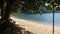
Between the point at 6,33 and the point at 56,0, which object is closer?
the point at 6,33

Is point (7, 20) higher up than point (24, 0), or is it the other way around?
point (24, 0)

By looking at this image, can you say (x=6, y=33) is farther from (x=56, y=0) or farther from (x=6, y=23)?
(x=56, y=0)

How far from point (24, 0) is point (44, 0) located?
2.01ft

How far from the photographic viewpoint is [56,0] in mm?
4199

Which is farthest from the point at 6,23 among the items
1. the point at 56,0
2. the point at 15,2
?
the point at 56,0

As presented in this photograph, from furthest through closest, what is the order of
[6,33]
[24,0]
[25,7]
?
[25,7]
[24,0]
[6,33]

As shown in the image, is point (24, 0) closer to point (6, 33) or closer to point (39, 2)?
point (39, 2)

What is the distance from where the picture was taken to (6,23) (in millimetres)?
3980

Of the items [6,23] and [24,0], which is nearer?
[6,23]

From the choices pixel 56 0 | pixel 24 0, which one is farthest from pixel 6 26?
pixel 56 0

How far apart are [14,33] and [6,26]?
0.26 m

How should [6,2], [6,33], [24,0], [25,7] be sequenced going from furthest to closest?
1. [25,7]
2. [24,0]
3. [6,2]
4. [6,33]

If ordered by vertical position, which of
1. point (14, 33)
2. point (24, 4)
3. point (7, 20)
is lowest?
point (14, 33)

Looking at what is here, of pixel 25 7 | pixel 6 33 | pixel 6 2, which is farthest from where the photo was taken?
pixel 25 7
